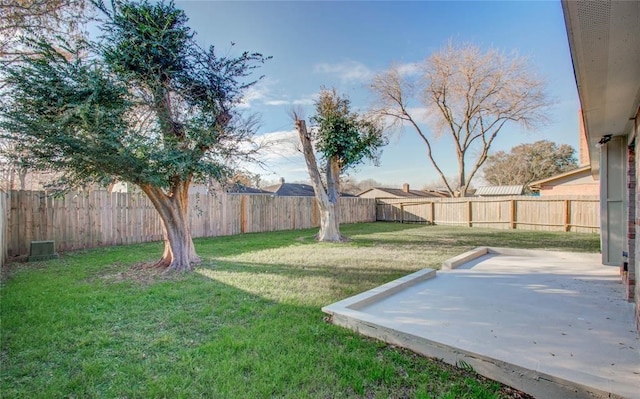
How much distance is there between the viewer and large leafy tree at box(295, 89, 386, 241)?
918cm

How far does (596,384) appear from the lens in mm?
1703

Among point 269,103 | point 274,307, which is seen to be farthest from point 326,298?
point 269,103

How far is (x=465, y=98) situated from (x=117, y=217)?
1789cm

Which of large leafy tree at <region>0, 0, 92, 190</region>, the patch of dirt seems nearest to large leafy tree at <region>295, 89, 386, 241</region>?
the patch of dirt

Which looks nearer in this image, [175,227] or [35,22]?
[175,227]

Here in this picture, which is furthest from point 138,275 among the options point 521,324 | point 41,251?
point 521,324

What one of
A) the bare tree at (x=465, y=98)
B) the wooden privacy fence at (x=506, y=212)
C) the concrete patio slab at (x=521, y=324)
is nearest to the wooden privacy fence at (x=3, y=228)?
the concrete patio slab at (x=521, y=324)

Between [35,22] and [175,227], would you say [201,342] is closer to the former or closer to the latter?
[175,227]

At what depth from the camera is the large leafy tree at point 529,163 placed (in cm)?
2569

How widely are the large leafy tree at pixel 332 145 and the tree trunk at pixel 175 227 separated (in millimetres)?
4297

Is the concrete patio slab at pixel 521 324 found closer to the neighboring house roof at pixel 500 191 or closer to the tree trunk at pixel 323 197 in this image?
the tree trunk at pixel 323 197

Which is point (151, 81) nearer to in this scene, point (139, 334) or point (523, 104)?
point (139, 334)

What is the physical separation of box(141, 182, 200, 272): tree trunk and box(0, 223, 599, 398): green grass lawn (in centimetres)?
47

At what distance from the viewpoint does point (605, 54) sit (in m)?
2.07
